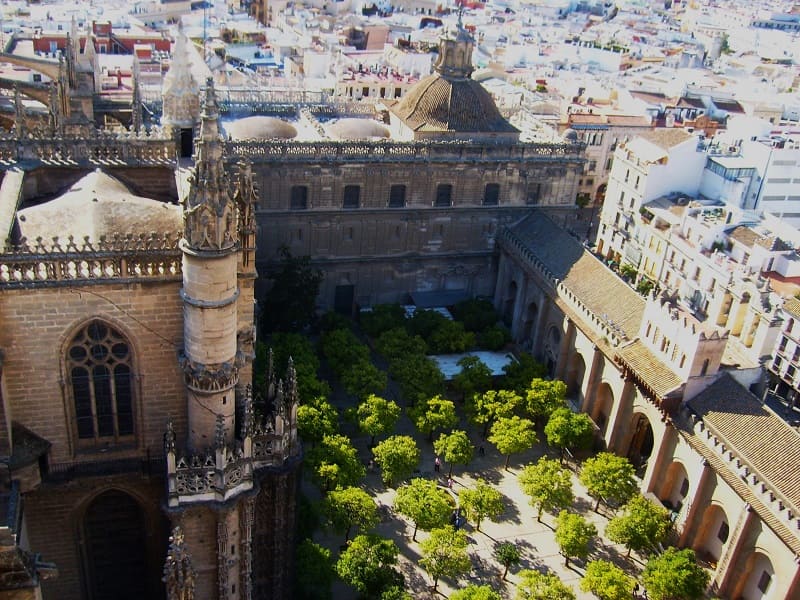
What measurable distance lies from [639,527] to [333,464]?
1522cm

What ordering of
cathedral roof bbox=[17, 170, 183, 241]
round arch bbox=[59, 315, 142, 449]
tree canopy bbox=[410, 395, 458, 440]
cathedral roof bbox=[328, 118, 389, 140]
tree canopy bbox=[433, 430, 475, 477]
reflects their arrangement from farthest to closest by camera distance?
cathedral roof bbox=[328, 118, 389, 140] < tree canopy bbox=[410, 395, 458, 440] < tree canopy bbox=[433, 430, 475, 477] < cathedral roof bbox=[17, 170, 183, 241] < round arch bbox=[59, 315, 142, 449]

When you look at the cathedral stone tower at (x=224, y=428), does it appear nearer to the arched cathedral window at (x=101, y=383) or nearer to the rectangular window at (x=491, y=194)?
the arched cathedral window at (x=101, y=383)

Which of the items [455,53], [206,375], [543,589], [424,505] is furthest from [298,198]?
[206,375]

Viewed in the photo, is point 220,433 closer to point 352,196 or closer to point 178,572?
point 178,572

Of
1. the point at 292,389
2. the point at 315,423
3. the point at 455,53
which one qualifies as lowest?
the point at 315,423

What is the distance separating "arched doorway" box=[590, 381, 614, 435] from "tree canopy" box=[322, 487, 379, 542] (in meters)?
18.7

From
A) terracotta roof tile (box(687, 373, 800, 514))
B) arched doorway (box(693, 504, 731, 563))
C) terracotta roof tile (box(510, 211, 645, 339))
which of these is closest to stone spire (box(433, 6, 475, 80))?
terracotta roof tile (box(510, 211, 645, 339))

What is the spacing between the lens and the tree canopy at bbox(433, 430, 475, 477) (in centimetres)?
4266

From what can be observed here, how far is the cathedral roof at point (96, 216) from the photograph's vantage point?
79.4 ft

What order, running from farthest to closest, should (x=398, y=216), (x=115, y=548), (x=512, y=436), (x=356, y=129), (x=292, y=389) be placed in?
(x=356, y=129) → (x=398, y=216) → (x=512, y=436) → (x=115, y=548) → (x=292, y=389)

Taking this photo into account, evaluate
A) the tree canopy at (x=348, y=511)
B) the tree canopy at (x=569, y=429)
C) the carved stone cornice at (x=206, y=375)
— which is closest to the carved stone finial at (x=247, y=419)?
the carved stone cornice at (x=206, y=375)

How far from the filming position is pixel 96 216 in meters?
24.5

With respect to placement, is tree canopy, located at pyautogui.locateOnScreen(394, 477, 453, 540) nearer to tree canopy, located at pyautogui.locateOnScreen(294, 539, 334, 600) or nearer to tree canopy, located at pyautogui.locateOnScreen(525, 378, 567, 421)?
tree canopy, located at pyautogui.locateOnScreen(294, 539, 334, 600)

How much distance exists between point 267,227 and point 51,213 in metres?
32.5
